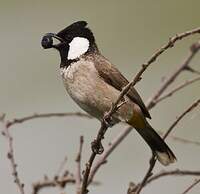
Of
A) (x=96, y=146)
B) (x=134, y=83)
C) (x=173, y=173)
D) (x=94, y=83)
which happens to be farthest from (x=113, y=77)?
(x=134, y=83)

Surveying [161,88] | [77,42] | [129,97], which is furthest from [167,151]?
[77,42]

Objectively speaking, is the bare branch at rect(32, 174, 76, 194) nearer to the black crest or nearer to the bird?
the bird

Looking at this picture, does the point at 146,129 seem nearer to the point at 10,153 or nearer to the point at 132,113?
the point at 132,113

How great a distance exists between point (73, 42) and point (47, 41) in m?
0.15

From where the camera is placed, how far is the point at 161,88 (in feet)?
7.86

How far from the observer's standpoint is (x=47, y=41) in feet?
9.04

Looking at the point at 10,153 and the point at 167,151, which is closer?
the point at 10,153

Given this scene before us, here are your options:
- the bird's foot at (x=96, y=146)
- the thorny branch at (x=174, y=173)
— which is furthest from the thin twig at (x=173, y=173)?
the bird's foot at (x=96, y=146)

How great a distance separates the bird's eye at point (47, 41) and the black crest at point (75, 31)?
0.32 feet

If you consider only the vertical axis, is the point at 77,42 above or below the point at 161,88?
above

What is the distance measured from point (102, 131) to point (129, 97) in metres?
0.66

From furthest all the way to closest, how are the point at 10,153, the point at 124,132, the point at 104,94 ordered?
1. the point at 104,94
2. the point at 124,132
3. the point at 10,153

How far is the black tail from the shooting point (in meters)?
2.76

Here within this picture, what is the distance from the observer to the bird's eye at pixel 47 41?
2.73 m
